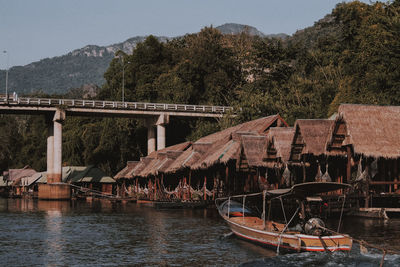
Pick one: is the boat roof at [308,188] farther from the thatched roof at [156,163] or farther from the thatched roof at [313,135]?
the thatched roof at [156,163]

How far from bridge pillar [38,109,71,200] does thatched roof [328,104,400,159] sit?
4095cm

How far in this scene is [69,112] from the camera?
209 feet

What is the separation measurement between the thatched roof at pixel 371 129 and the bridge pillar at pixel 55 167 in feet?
134

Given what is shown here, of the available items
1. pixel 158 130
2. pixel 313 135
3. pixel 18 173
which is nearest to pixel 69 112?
pixel 158 130

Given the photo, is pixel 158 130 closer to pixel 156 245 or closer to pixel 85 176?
pixel 85 176

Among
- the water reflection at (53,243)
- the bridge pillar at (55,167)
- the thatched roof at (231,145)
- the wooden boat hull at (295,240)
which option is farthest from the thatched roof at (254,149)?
the bridge pillar at (55,167)

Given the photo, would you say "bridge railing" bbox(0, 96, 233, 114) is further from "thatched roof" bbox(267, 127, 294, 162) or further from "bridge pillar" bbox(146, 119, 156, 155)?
"thatched roof" bbox(267, 127, 294, 162)

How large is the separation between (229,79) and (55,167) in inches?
1099

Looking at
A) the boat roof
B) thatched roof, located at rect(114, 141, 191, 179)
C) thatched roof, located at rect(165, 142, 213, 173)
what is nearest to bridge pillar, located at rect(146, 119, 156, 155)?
thatched roof, located at rect(114, 141, 191, 179)

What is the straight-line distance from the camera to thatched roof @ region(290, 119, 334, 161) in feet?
93.1

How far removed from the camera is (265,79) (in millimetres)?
66625

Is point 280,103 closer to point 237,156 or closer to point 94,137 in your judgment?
point 237,156

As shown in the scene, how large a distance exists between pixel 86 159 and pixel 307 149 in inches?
2055

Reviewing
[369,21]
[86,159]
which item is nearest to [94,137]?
[86,159]
